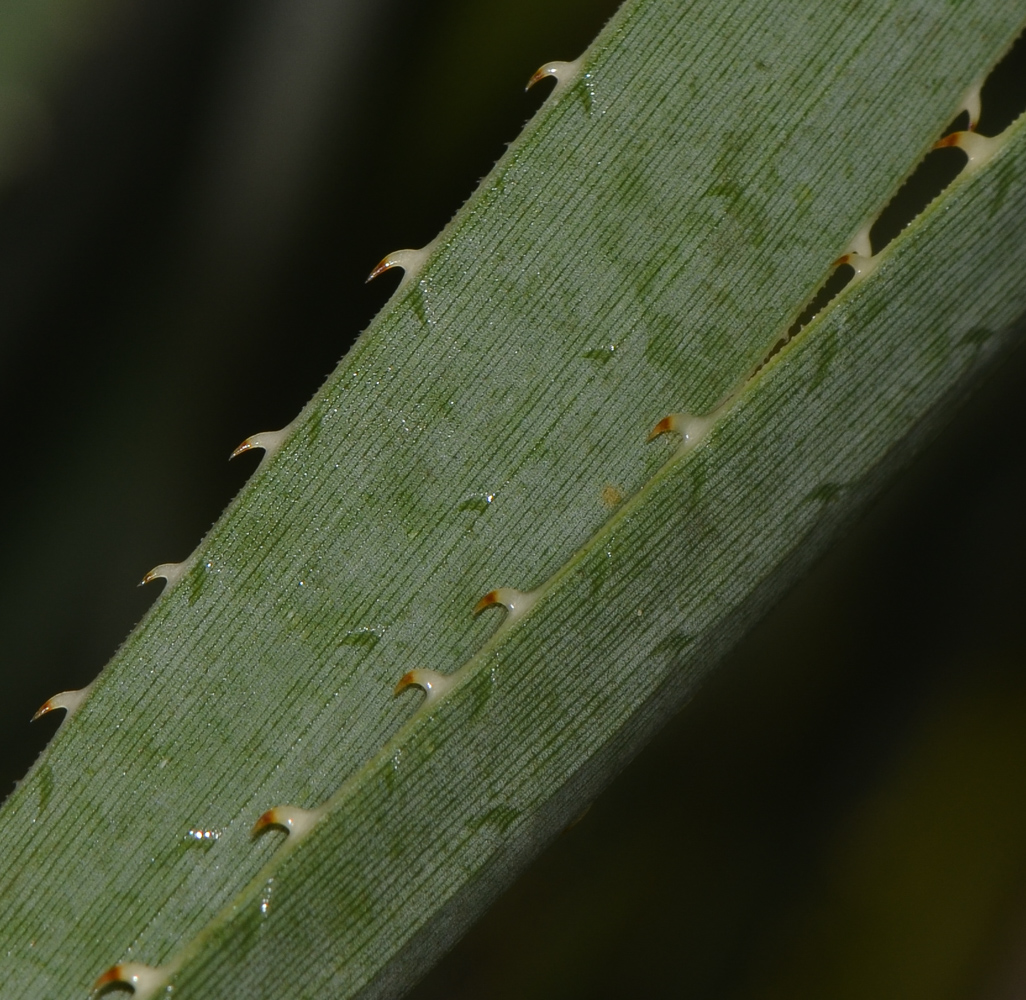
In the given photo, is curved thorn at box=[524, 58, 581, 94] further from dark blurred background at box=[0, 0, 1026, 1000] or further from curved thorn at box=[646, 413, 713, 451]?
dark blurred background at box=[0, 0, 1026, 1000]

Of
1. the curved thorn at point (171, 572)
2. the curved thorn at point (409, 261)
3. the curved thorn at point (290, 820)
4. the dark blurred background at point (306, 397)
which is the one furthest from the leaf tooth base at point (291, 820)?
the dark blurred background at point (306, 397)

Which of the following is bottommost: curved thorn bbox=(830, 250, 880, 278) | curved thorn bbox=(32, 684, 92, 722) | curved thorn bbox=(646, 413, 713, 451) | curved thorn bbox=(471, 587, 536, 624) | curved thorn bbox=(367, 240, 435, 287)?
curved thorn bbox=(32, 684, 92, 722)

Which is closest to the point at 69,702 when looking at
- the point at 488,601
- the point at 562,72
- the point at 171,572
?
the point at 171,572

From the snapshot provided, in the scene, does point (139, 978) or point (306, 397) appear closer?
point (139, 978)

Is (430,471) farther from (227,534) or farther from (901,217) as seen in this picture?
(901,217)

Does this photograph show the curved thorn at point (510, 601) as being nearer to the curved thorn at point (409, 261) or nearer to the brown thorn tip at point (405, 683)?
the brown thorn tip at point (405, 683)

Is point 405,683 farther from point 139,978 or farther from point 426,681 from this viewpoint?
point 139,978

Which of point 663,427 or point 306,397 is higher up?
point 306,397

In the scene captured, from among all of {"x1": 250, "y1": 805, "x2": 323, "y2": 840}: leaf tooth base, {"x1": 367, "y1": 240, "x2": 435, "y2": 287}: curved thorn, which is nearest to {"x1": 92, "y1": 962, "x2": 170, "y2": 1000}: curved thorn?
{"x1": 250, "y1": 805, "x2": 323, "y2": 840}: leaf tooth base
